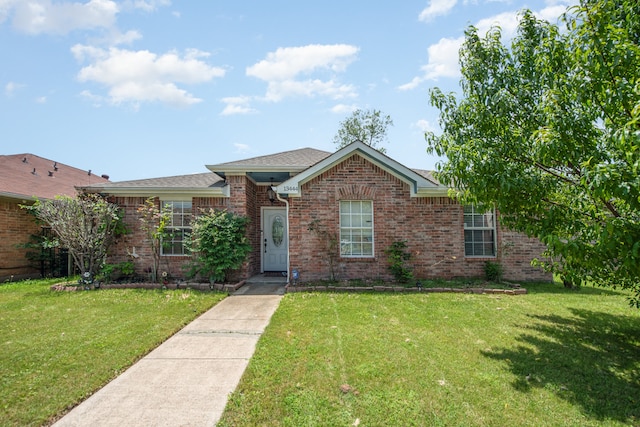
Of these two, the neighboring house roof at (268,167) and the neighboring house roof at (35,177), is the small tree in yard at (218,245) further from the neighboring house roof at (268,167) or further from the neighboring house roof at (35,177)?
the neighboring house roof at (35,177)

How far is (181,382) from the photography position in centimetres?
366

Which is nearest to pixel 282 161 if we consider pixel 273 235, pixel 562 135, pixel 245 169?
pixel 245 169

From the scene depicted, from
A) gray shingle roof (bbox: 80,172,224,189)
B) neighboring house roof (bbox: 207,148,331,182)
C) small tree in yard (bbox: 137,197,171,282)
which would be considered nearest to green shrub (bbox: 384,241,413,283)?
neighboring house roof (bbox: 207,148,331,182)

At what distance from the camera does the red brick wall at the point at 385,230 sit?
9.45 meters

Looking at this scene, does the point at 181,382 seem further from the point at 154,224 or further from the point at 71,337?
the point at 154,224

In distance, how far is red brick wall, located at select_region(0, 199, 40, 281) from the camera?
10.5 m

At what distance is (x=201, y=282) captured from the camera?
31.8 feet

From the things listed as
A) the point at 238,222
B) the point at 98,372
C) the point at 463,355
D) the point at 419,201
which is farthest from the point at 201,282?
the point at 463,355

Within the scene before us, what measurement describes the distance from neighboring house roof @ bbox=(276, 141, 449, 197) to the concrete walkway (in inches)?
175

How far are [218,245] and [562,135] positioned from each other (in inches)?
322

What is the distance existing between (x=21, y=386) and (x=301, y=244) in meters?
6.66

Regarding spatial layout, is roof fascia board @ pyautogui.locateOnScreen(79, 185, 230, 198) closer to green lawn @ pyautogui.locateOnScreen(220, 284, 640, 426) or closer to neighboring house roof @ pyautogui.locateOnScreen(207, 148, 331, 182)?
neighboring house roof @ pyautogui.locateOnScreen(207, 148, 331, 182)

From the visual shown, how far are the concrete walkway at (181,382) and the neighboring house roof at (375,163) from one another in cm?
444

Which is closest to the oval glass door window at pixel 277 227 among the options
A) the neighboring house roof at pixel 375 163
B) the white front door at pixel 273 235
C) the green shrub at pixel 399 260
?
the white front door at pixel 273 235
